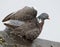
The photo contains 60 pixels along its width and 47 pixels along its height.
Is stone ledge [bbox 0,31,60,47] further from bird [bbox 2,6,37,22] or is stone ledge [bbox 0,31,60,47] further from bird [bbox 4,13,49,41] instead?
bird [bbox 2,6,37,22]

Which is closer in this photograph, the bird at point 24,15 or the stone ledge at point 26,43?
the stone ledge at point 26,43

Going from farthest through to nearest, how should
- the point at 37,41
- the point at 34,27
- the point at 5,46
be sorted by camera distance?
the point at 37,41 → the point at 34,27 → the point at 5,46

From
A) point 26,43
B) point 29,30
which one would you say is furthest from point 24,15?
point 26,43

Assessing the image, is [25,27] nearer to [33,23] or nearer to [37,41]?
[33,23]

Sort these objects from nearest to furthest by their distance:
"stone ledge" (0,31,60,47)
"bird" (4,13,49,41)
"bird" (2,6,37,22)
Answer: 1. "stone ledge" (0,31,60,47)
2. "bird" (4,13,49,41)
3. "bird" (2,6,37,22)

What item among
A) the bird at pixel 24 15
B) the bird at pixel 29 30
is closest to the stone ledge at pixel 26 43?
the bird at pixel 29 30

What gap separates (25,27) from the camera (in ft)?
18.0

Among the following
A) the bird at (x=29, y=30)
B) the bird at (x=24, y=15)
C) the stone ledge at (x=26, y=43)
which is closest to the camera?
the stone ledge at (x=26, y=43)

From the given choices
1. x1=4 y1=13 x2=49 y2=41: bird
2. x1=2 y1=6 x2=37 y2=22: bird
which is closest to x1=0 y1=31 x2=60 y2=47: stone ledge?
x1=4 y1=13 x2=49 y2=41: bird

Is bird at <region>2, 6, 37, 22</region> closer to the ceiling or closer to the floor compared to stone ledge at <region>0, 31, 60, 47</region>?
closer to the ceiling

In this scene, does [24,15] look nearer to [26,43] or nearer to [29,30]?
[29,30]

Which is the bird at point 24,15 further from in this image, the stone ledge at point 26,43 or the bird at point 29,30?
the stone ledge at point 26,43

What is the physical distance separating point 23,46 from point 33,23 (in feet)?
1.29

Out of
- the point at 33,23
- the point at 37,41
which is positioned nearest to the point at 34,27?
the point at 33,23
